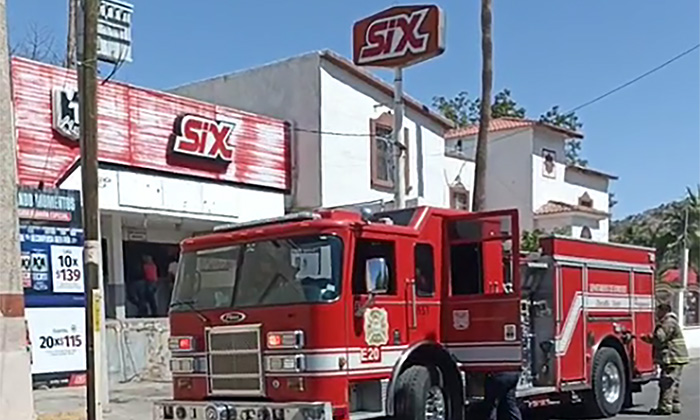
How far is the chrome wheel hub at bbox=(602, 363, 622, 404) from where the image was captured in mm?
14523

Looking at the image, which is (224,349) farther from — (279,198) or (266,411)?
(279,198)

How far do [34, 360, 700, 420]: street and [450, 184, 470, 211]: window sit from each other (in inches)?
563

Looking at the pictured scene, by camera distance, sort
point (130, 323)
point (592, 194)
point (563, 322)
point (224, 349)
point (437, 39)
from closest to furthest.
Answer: point (224, 349), point (563, 322), point (130, 323), point (437, 39), point (592, 194)

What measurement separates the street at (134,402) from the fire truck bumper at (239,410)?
3.48 meters

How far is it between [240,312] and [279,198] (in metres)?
12.7

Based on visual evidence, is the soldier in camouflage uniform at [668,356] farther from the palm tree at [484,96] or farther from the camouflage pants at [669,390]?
the palm tree at [484,96]

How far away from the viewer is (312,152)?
23.9 m

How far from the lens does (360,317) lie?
35.4 feet

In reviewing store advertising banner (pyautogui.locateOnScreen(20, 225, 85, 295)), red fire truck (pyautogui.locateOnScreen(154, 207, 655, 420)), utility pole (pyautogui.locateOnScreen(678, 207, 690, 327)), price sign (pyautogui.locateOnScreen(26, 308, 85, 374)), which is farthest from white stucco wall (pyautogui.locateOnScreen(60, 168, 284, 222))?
utility pole (pyautogui.locateOnScreen(678, 207, 690, 327))

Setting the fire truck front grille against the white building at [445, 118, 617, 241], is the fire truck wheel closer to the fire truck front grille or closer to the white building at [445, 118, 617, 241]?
the fire truck front grille

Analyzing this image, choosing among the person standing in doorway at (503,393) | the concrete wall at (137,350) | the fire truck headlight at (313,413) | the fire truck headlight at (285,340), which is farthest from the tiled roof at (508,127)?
the fire truck headlight at (313,413)

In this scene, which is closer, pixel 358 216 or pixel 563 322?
pixel 358 216

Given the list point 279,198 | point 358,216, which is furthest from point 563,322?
point 279,198

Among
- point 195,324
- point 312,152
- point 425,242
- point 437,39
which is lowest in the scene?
point 195,324
